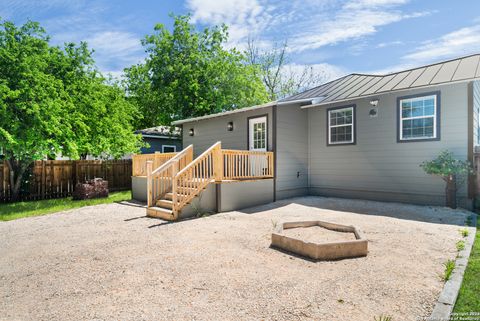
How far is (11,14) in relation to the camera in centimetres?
992

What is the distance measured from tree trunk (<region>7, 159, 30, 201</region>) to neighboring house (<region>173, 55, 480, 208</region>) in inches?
291

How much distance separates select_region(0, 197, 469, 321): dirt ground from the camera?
2576 millimetres

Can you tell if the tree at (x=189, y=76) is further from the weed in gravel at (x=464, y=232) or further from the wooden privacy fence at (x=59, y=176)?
the weed in gravel at (x=464, y=232)

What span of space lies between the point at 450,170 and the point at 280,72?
22.0 metres

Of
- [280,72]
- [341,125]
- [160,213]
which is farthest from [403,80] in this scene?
[280,72]

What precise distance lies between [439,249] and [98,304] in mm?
4684

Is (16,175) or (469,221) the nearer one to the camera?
(469,221)

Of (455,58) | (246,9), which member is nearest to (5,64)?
(246,9)

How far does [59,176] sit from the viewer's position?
36.2 ft

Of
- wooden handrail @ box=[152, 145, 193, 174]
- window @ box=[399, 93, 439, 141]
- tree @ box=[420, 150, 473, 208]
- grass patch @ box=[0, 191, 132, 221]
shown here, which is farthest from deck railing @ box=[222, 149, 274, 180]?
grass patch @ box=[0, 191, 132, 221]

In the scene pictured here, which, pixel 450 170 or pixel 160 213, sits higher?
pixel 450 170

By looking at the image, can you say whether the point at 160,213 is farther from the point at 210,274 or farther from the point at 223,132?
the point at 223,132

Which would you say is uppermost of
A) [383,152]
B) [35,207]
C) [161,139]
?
[161,139]

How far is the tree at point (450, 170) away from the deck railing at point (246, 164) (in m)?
4.33
